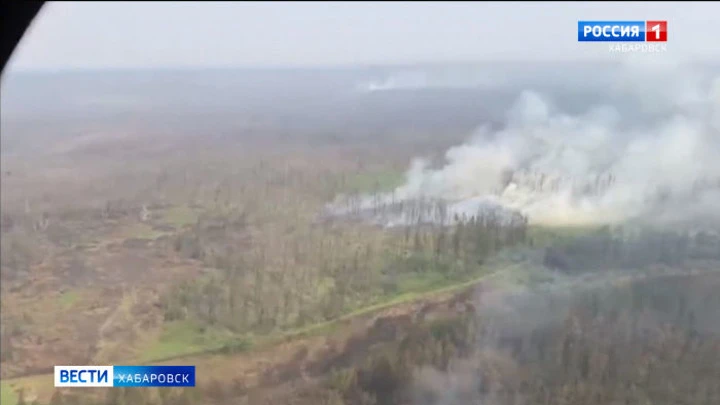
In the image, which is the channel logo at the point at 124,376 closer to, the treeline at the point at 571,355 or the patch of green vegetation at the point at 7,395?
the patch of green vegetation at the point at 7,395

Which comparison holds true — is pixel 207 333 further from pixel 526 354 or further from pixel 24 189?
pixel 526 354

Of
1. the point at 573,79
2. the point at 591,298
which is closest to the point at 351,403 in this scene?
the point at 591,298

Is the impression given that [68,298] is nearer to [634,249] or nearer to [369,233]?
[369,233]

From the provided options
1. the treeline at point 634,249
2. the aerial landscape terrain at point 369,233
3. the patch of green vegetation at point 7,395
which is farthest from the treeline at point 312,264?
the patch of green vegetation at point 7,395

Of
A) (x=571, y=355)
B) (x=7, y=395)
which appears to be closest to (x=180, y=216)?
(x=7, y=395)

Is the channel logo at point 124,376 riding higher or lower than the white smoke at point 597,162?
lower
